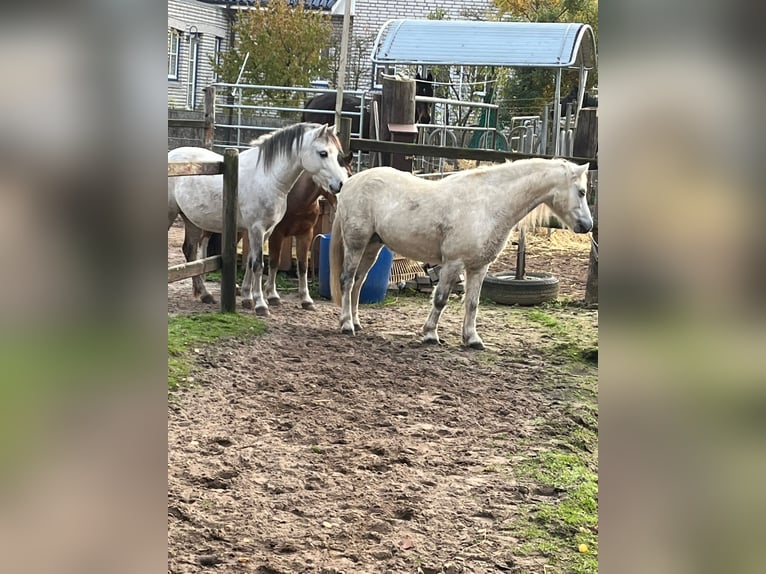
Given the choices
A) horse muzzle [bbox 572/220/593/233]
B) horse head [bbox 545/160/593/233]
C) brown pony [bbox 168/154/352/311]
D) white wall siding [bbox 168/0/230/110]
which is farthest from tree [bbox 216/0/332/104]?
horse muzzle [bbox 572/220/593/233]

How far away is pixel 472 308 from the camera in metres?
6.30

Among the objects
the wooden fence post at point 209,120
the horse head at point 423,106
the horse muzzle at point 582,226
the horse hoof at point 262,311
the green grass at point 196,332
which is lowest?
the horse hoof at point 262,311

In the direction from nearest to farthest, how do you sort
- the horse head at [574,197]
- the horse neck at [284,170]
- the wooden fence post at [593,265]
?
the horse head at [574,197] → the horse neck at [284,170] → the wooden fence post at [593,265]

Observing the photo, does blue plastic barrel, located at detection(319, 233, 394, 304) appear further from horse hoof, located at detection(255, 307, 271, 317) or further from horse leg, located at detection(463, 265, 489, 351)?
horse leg, located at detection(463, 265, 489, 351)

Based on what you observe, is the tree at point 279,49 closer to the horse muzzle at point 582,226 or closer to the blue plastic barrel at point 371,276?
the blue plastic barrel at point 371,276

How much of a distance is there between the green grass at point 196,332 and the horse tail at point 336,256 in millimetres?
741

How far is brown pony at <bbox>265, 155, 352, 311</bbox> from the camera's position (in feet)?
24.5

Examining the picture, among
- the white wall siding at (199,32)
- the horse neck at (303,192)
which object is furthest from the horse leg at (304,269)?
the white wall siding at (199,32)

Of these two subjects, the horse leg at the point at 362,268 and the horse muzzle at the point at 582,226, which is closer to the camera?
the horse muzzle at the point at 582,226

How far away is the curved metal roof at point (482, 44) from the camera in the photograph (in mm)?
11875

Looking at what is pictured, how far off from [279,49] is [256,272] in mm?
10774
